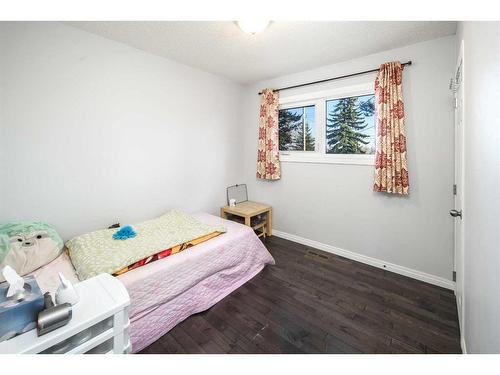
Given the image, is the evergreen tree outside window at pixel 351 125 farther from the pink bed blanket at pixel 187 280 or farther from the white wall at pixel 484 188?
the pink bed blanket at pixel 187 280

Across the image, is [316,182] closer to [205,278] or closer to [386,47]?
[386,47]

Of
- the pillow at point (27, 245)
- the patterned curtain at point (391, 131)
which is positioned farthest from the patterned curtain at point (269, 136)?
the pillow at point (27, 245)

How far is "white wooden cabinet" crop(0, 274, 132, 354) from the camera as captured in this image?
2.63 ft

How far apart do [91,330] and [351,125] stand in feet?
9.72

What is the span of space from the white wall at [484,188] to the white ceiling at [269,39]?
106 cm

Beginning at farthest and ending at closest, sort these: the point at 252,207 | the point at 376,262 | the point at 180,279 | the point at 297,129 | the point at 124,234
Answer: the point at 252,207 < the point at 297,129 < the point at 376,262 < the point at 124,234 < the point at 180,279

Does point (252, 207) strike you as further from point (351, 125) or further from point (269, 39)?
point (269, 39)

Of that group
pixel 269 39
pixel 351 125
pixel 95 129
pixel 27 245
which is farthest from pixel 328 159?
pixel 27 245

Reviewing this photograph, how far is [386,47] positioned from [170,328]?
3.30 metres

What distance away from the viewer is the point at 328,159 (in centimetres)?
286

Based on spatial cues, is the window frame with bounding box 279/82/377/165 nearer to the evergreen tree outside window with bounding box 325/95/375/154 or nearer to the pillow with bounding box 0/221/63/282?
the evergreen tree outside window with bounding box 325/95/375/154

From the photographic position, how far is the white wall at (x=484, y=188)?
0.77 meters

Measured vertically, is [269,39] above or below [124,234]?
above
